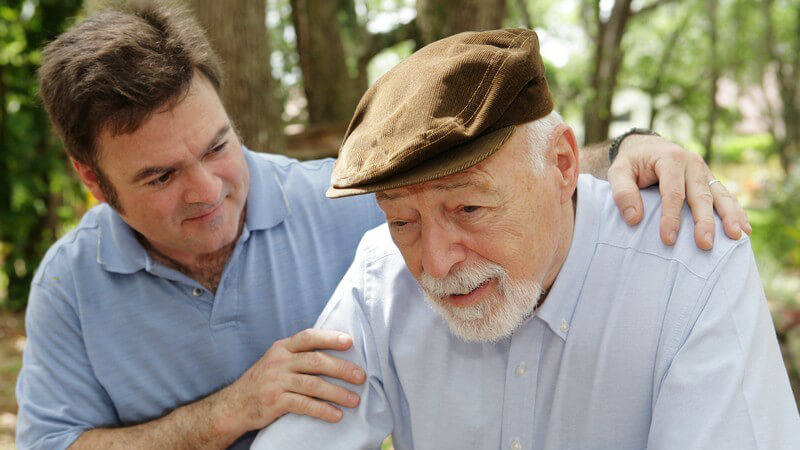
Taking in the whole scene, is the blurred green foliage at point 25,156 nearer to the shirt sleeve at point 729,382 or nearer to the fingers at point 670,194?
the fingers at point 670,194

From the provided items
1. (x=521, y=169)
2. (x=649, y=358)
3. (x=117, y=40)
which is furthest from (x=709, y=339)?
(x=117, y=40)

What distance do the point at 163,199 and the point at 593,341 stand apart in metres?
1.35

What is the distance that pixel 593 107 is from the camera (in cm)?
995

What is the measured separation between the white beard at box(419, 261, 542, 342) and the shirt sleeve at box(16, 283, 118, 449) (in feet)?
4.23

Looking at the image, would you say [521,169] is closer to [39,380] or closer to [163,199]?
[163,199]

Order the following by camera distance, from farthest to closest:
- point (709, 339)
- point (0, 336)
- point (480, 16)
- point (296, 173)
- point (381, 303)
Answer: point (0, 336) → point (480, 16) → point (296, 173) → point (381, 303) → point (709, 339)

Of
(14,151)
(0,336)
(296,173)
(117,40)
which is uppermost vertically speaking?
(117,40)

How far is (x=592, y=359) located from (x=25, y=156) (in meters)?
6.64

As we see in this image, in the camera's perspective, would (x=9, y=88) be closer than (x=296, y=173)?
No

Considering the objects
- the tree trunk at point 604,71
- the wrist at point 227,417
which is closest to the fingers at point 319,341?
the wrist at point 227,417

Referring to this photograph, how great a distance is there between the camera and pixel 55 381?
2406 millimetres

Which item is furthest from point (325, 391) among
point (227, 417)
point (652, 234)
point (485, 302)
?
point (652, 234)

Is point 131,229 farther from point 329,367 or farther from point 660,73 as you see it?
point 660,73

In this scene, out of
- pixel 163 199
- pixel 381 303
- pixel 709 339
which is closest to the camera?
pixel 709 339
